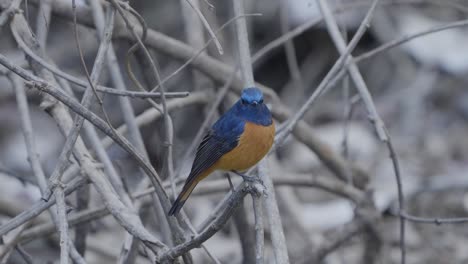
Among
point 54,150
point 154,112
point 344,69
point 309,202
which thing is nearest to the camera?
point 344,69

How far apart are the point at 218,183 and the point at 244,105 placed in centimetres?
94

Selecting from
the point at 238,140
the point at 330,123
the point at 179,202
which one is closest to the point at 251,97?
the point at 238,140

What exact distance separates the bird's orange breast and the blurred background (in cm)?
144

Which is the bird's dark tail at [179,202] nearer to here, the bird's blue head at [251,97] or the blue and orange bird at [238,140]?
the blue and orange bird at [238,140]

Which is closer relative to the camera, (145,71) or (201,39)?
(145,71)

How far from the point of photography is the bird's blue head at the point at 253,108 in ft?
14.1

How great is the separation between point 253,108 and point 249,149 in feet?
0.75

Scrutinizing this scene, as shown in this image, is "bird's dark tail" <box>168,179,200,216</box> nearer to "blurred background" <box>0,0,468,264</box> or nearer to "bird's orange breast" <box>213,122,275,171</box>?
"bird's orange breast" <box>213,122,275,171</box>

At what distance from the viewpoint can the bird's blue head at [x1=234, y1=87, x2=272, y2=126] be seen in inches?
169

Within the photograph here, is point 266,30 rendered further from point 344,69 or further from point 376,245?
point 344,69

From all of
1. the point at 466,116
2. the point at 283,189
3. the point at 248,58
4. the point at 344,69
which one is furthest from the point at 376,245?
the point at 466,116

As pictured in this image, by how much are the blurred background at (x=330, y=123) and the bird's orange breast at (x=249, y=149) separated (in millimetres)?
1441

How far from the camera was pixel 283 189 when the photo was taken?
20.7 ft

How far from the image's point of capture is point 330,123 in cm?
863
